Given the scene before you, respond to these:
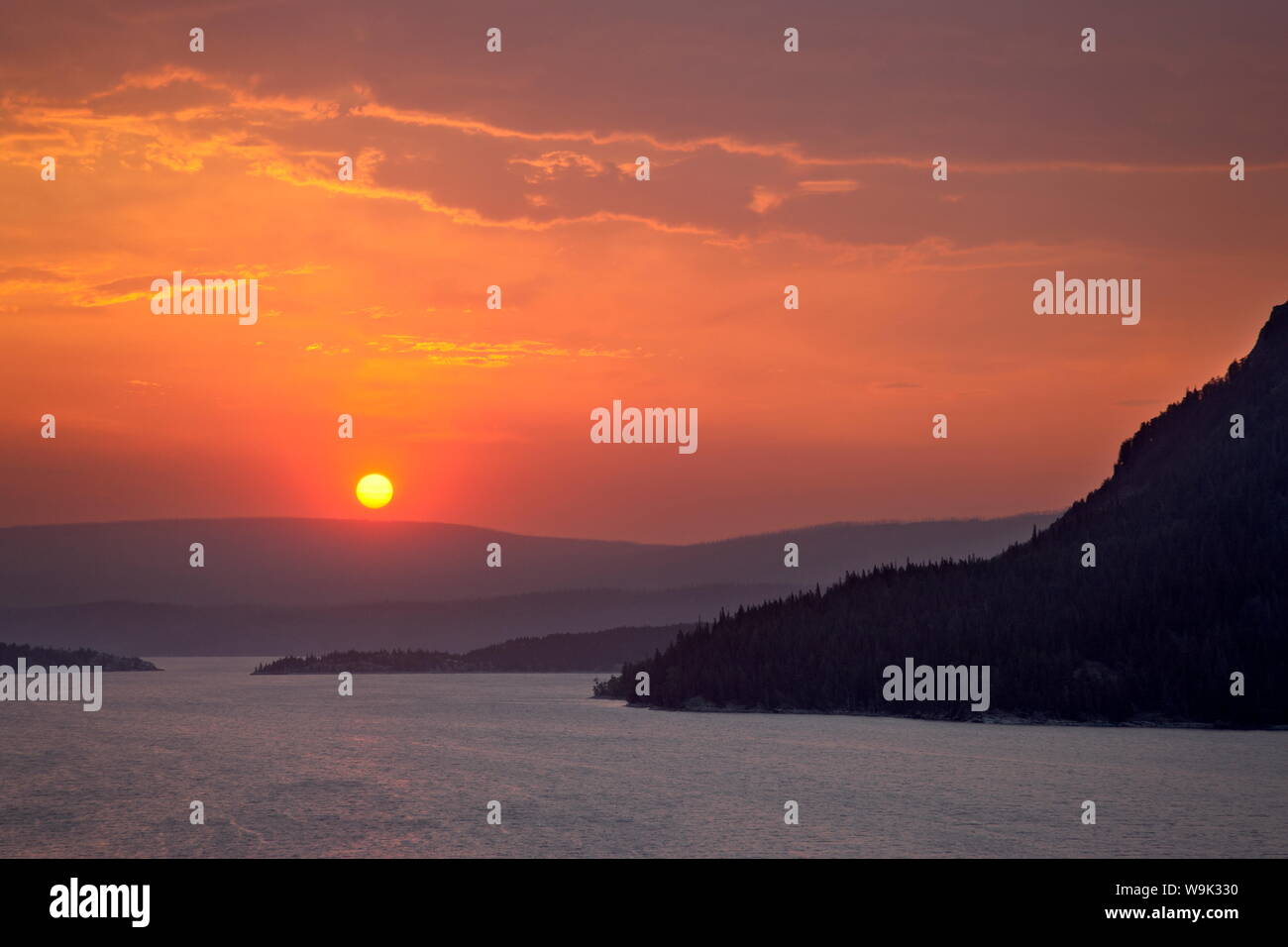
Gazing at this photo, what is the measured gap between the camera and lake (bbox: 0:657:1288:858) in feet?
276

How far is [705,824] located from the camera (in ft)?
308

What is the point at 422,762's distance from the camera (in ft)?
494

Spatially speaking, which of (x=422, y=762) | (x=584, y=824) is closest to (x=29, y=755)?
(x=422, y=762)

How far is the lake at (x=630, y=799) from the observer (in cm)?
8400

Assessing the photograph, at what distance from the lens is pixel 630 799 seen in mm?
110375
